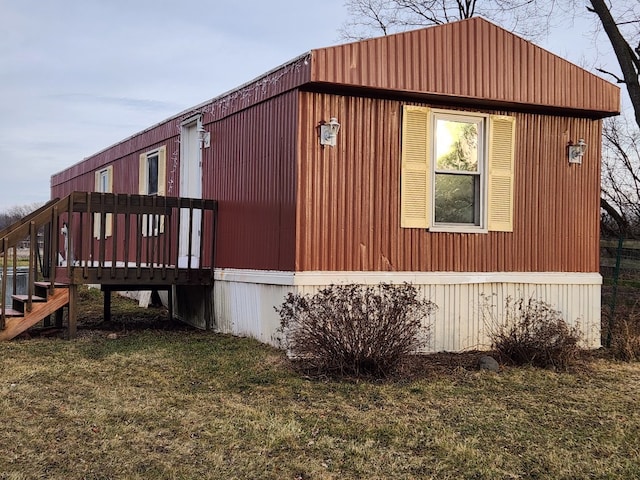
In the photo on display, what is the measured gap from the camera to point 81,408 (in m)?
5.11

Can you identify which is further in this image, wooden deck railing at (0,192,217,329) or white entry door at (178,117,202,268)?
white entry door at (178,117,202,268)

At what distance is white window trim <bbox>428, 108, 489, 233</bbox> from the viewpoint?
779 centimetres

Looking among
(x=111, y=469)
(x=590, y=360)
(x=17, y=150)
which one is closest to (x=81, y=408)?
(x=111, y=469)

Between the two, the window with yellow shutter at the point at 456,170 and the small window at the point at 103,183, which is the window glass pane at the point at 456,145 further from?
the small window at the point at 103,183

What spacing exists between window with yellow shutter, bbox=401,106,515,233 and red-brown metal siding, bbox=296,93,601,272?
0.40 feet

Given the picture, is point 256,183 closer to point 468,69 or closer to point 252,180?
point 252,180

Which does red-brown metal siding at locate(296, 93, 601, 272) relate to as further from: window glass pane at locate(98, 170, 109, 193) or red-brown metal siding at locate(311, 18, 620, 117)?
window glass pane at locate(98, 170, 109, 193)

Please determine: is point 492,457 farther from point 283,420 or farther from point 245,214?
point 245,214

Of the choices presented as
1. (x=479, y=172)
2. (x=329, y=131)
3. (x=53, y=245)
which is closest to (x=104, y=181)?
(x=53, y=245)

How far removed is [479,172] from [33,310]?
5448 mm

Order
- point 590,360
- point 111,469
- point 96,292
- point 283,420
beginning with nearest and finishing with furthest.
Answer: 1. point 111,469
2. point 283,420
3. point 590,360
4. point 96,292

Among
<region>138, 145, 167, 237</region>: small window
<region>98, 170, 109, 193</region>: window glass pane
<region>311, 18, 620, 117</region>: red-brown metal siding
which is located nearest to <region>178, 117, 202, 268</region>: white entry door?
<region>138, 145, 167, 237</region>: small window

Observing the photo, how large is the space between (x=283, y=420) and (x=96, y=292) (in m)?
10.6

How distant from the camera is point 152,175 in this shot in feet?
39.3
